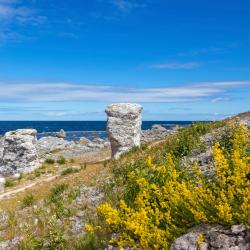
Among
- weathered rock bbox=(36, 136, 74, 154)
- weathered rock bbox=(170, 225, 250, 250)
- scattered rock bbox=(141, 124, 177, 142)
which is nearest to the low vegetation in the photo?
weathered rock bbox=(170, 225, 250, 250)

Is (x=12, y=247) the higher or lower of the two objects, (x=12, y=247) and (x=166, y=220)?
the lower

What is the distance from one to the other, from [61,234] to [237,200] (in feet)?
14.6

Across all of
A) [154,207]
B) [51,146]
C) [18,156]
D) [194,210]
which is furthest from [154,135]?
[194,210]

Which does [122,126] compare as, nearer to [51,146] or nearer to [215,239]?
[215,239]

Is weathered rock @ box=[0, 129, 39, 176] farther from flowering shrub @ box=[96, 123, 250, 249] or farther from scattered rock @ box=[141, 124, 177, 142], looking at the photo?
flowering shrub @ box=[96, 123, 250, 249]

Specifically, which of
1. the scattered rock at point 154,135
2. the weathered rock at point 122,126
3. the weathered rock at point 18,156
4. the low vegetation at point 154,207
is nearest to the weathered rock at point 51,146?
the scattered rock at point 154,135

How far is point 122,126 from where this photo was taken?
35906mm

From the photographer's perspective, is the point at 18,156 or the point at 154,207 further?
the point at 18,156

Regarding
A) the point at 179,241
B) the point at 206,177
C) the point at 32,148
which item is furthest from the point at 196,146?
the point at 32,148

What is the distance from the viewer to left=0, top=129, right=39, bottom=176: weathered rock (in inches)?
1476

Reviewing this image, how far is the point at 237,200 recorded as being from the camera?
25.3 feet

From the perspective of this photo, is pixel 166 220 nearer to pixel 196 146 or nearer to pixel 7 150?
pixel 196 146

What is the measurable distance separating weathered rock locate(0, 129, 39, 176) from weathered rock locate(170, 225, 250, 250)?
102 feet

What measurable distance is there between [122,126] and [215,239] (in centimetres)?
2873
